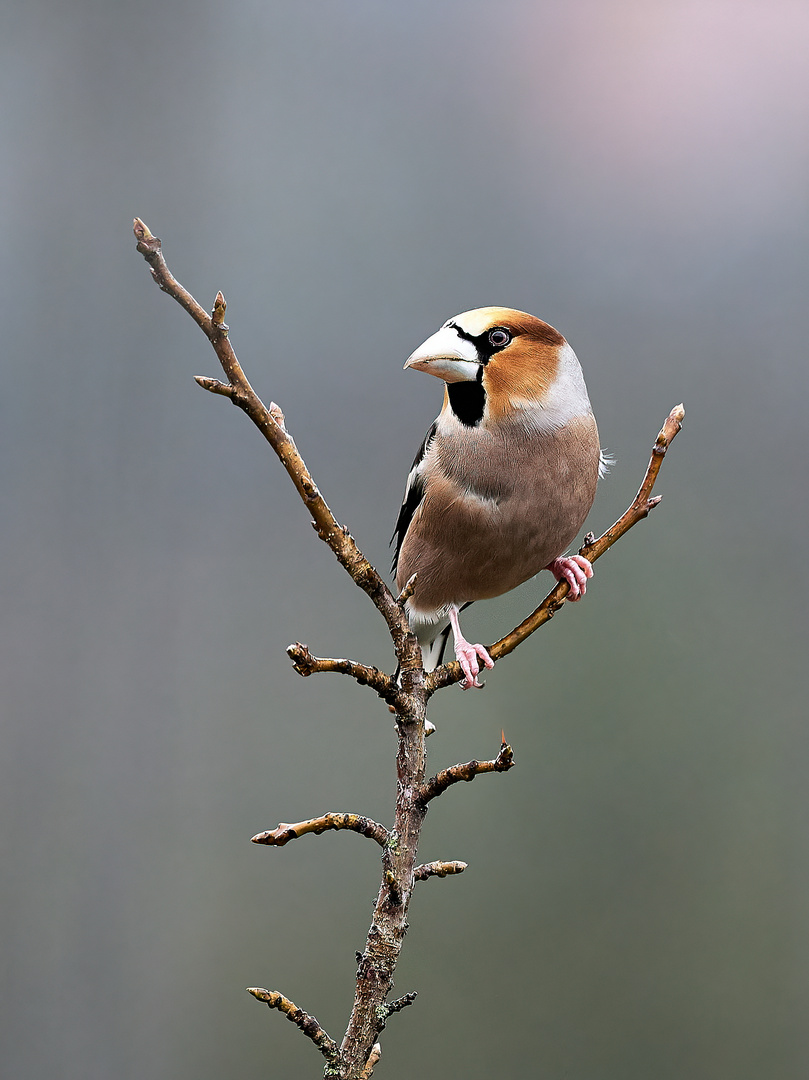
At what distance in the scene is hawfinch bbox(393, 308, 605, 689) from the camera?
2.39 feet

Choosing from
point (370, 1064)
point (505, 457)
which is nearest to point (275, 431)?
point (505, 457)

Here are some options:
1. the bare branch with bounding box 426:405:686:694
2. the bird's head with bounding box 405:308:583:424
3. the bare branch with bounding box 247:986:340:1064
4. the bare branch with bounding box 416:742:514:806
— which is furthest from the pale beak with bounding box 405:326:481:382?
the bare branch with bounding box 247:986:340:1064

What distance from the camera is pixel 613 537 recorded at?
2.29 feet

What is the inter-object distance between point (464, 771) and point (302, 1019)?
169mm

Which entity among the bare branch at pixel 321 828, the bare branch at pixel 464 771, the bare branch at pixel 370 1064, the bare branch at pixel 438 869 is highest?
the bare branch at pixel 464 771

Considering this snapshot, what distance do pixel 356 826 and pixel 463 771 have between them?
0.24 feet

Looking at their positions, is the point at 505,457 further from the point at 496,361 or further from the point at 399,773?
the point at 399,773

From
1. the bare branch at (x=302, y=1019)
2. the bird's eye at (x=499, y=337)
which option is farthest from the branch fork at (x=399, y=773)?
the bird's eye at (x=499, y=337)

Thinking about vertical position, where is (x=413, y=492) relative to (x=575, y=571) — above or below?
above

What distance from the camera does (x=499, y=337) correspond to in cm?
73

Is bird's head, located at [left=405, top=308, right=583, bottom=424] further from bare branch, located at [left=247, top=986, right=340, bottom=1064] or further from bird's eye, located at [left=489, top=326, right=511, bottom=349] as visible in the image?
bare branch, located at [left=247, top=986, right=340, bottom=1064]

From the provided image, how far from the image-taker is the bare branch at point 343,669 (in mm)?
501

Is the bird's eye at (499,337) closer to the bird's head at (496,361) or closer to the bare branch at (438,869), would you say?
the bird's head at (496,361)

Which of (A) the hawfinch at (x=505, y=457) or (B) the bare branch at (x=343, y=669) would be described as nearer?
(B) the bare branch at (x=343, y=669)
